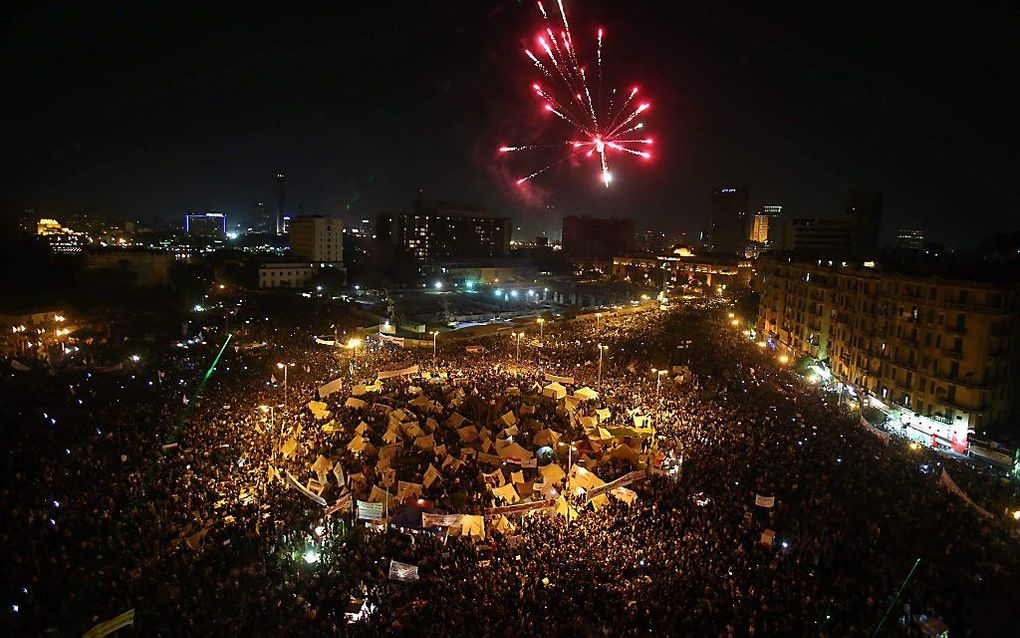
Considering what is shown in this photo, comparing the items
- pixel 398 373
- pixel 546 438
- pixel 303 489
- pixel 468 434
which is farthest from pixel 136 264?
pixel 546 438

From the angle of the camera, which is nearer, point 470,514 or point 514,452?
point 470,514

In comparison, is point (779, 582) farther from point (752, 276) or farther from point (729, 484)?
point (752, 276)

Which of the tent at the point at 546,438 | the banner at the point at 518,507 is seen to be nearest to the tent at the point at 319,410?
the tent at the point at 546,438

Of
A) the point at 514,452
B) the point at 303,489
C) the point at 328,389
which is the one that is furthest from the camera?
the point at 328,389

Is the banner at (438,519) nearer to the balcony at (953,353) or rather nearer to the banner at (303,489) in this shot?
the banner at (303,489)

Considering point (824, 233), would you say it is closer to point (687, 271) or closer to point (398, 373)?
point (687, 271)

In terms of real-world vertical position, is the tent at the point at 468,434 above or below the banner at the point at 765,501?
above

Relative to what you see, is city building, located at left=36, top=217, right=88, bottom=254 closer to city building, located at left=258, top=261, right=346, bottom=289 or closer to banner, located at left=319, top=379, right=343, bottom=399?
city building, located at left=258, top=261, right=346, bottom=289

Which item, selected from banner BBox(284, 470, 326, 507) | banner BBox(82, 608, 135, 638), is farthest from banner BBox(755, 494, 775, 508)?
banner BBox(82, 608, 135, 638)
